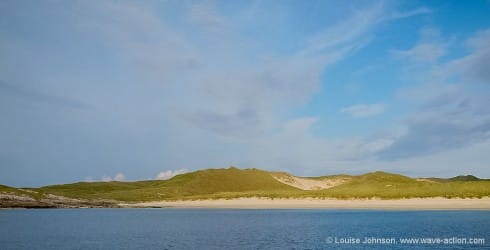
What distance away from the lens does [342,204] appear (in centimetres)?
10462

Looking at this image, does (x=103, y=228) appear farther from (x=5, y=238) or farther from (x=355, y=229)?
(x=355, y=229)

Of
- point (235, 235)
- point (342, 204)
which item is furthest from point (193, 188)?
point (235, 235)

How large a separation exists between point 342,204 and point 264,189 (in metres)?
72.3

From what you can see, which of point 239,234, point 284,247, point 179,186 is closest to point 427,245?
point 284,247

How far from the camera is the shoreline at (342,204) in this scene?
8919cm

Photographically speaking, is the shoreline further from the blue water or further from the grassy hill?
the blue water

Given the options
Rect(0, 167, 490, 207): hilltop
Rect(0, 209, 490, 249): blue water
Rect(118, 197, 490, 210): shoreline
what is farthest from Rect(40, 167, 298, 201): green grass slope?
Rect(0, 209, 490, 249): blue water

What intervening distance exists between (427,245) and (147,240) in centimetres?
2532

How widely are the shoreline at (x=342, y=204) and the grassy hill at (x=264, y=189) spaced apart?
7.90 ft

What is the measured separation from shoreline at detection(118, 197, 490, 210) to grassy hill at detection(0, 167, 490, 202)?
241 centimetres

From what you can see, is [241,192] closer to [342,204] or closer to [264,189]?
[264,189]

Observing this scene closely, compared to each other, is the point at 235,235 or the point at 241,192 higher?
the point at 241,192

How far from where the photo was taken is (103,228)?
201 ft

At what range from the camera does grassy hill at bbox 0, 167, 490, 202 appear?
105m
